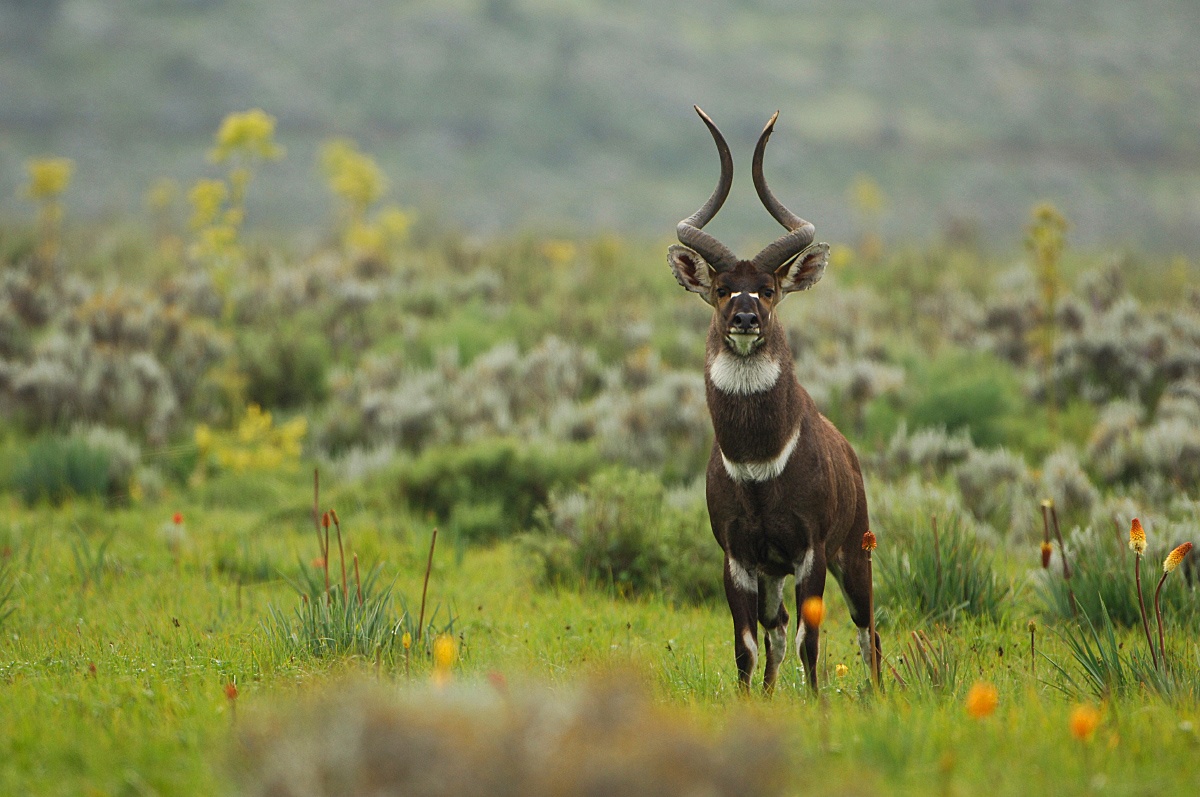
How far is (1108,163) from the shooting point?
205 feet

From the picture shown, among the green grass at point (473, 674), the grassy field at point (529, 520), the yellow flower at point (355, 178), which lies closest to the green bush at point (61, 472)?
the grassy field at point (529, 520)

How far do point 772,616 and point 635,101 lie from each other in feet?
229

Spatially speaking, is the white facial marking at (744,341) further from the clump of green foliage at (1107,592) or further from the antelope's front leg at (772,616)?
the clump of green foliage at (1107,592)

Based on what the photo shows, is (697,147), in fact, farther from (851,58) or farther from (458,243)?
(458,243)

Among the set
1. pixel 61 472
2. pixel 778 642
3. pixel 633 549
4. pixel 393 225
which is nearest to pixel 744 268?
pixel 778 642

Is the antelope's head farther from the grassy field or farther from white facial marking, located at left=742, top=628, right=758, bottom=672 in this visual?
the grassy field

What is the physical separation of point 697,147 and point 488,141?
13.3 metres

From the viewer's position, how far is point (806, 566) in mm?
5203

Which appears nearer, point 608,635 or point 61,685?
point 61,685

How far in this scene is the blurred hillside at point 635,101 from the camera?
181 feet

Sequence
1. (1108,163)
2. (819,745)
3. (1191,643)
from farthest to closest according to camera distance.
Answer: (1108,163) < (1191,643) < (819,745)

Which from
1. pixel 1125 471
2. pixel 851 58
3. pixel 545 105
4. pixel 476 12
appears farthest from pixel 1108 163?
pixel 1125 471

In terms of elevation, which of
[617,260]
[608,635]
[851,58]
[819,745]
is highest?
[851,58]

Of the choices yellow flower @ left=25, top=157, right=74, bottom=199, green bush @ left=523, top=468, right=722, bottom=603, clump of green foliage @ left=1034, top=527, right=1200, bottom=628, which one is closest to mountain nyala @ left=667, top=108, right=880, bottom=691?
clump of green foliage @ left=1034, top=527, right=1200, bottom=628
